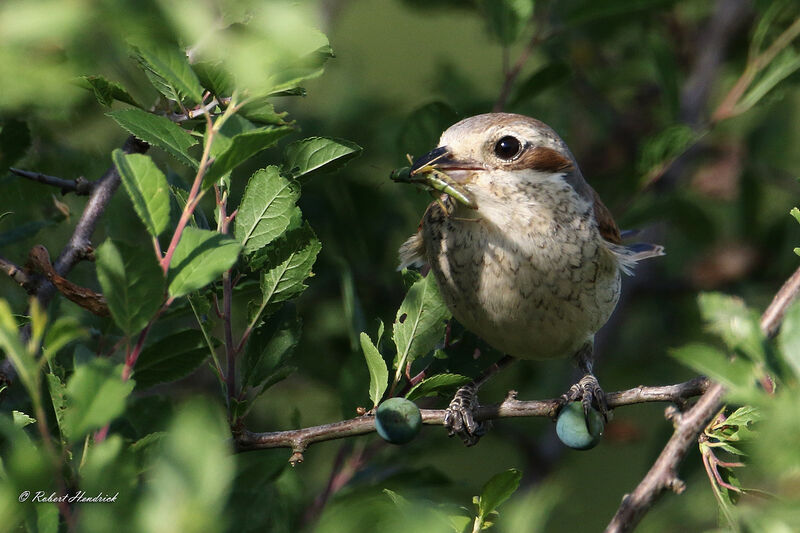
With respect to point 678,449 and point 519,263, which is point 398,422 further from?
point 519,263

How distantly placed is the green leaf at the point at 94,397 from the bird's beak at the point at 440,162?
4.15 feet

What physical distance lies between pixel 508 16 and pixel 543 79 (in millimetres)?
254

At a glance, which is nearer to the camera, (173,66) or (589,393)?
(173,66)

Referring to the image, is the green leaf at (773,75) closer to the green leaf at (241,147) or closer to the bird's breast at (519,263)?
the bird's breast at (519,263)

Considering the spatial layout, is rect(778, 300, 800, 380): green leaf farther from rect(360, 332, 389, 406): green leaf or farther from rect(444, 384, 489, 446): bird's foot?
rect(444, 384, 489, 446): bird's foot

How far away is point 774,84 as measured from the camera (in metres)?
2.33

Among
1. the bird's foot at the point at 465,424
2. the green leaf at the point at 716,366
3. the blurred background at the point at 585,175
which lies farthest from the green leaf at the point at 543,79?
the green leaf at the point at 716,366

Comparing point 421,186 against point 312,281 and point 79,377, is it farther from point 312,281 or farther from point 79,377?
point 79,377

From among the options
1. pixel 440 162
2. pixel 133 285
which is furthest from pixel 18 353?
pixel 440 162

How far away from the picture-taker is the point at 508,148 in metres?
2.35

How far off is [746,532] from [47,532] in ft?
2.76

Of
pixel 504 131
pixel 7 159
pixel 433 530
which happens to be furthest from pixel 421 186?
pixel 433 530

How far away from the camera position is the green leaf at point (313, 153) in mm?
1516

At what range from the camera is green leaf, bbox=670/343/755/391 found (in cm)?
87
